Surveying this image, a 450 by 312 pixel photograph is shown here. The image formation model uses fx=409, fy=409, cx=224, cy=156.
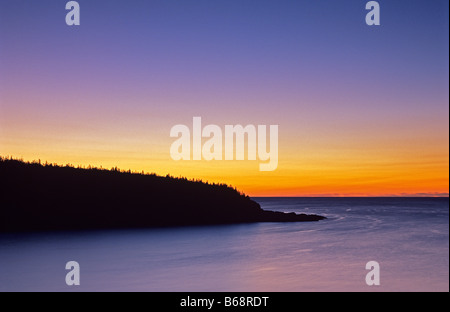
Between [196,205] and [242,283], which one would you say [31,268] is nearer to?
[242,283]

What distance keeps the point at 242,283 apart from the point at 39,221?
3027cm

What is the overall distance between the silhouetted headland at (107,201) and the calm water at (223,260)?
5.50 metres

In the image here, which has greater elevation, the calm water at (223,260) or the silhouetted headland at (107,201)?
the silhouetted headland at (107,201)

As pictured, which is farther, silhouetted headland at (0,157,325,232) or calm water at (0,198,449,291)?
silhouetted headland at (0,157,325,232)

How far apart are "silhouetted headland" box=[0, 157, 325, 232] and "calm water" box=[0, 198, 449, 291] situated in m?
5.50

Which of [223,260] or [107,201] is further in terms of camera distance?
[107,201]

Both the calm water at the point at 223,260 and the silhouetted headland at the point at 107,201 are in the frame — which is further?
the silhouetted headland at the point at 107,201

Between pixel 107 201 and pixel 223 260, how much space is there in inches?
1011

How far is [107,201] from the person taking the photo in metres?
48.8

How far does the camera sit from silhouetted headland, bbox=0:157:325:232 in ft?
141

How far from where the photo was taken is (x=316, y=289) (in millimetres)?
18094

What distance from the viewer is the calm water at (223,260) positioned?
19.5m

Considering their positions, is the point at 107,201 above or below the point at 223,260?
above
